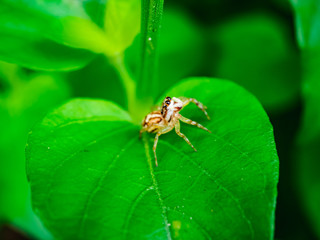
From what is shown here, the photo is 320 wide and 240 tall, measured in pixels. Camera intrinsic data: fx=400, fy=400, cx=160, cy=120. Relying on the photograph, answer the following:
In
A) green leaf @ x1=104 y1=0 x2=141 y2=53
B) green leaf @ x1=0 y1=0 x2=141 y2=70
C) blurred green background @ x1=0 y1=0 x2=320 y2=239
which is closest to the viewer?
green leaf @ x1=0 y1=0 x2=141 y2=70

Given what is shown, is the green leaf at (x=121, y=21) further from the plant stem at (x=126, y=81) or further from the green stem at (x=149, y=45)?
the green stem at (x=149, y=45)

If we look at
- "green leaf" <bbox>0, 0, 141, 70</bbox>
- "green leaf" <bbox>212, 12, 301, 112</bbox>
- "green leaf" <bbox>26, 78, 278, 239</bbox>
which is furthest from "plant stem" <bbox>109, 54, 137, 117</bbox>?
"green leaf" <bbox>212, 12, 301, 112</bbox>

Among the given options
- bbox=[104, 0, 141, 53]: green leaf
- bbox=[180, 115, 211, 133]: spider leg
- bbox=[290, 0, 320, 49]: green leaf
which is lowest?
bbox=[180, 115, 211, 133]: spider leg

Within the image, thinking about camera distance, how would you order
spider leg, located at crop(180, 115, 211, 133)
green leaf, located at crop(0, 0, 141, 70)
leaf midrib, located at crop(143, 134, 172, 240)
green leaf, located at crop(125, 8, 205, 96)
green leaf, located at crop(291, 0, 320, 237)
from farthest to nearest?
green leaf, located at crop(125, 8, 205, 96), green leaf, located at crop(291, 0, 320, 237), green leaf, located at crop(0, 0, 141, 70), spider leg, located at crop(180, 115, 211, 133), leaf midrib, located at crop(143, 134, 172, 240)

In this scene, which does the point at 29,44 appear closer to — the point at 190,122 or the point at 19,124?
the point at 190,122

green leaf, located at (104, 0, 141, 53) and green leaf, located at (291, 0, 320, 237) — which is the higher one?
green leaf, located at (104, 0, 141, 53)

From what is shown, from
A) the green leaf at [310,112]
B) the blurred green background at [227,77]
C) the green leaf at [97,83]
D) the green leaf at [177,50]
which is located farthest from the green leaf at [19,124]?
the green leaf at [310,112]

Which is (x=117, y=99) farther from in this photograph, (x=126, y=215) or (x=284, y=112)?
(x=126, y=215)

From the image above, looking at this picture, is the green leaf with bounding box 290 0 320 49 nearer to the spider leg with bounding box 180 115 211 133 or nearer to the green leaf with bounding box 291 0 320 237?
the green leaf with bounding box 291 0 320 237
